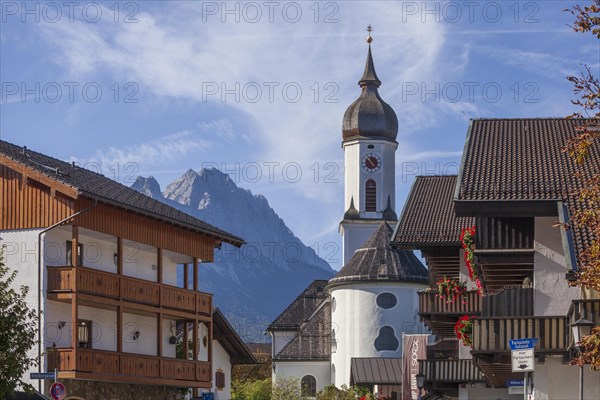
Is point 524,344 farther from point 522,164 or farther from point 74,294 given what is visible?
point 74,294

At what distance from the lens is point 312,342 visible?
339 feet

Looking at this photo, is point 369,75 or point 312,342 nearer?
point 312,342

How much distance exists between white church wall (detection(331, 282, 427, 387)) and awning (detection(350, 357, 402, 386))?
229 centimetres

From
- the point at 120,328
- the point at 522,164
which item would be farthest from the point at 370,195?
the point at 522,164

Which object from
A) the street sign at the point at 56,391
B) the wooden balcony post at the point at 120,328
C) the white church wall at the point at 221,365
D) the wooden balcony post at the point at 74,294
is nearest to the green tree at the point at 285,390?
the white church wall at the point at 221,365

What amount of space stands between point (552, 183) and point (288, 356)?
2886 inches

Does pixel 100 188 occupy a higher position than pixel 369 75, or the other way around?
pixel 369 75

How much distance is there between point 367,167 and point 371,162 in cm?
62

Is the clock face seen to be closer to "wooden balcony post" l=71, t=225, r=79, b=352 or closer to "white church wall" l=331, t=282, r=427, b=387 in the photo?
"white church wall" l=331, t=282, r=427, b=387

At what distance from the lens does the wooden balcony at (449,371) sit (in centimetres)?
4384

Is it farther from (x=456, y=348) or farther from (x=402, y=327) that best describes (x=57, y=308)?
(x=402, y=327)

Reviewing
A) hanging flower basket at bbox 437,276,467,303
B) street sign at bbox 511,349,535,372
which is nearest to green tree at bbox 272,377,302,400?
hanging flower basket at bbox 437,276,467,303

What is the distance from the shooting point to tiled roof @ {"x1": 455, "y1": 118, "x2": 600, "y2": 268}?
3039 centimetres

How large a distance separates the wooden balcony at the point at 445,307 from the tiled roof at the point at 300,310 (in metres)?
65.2
